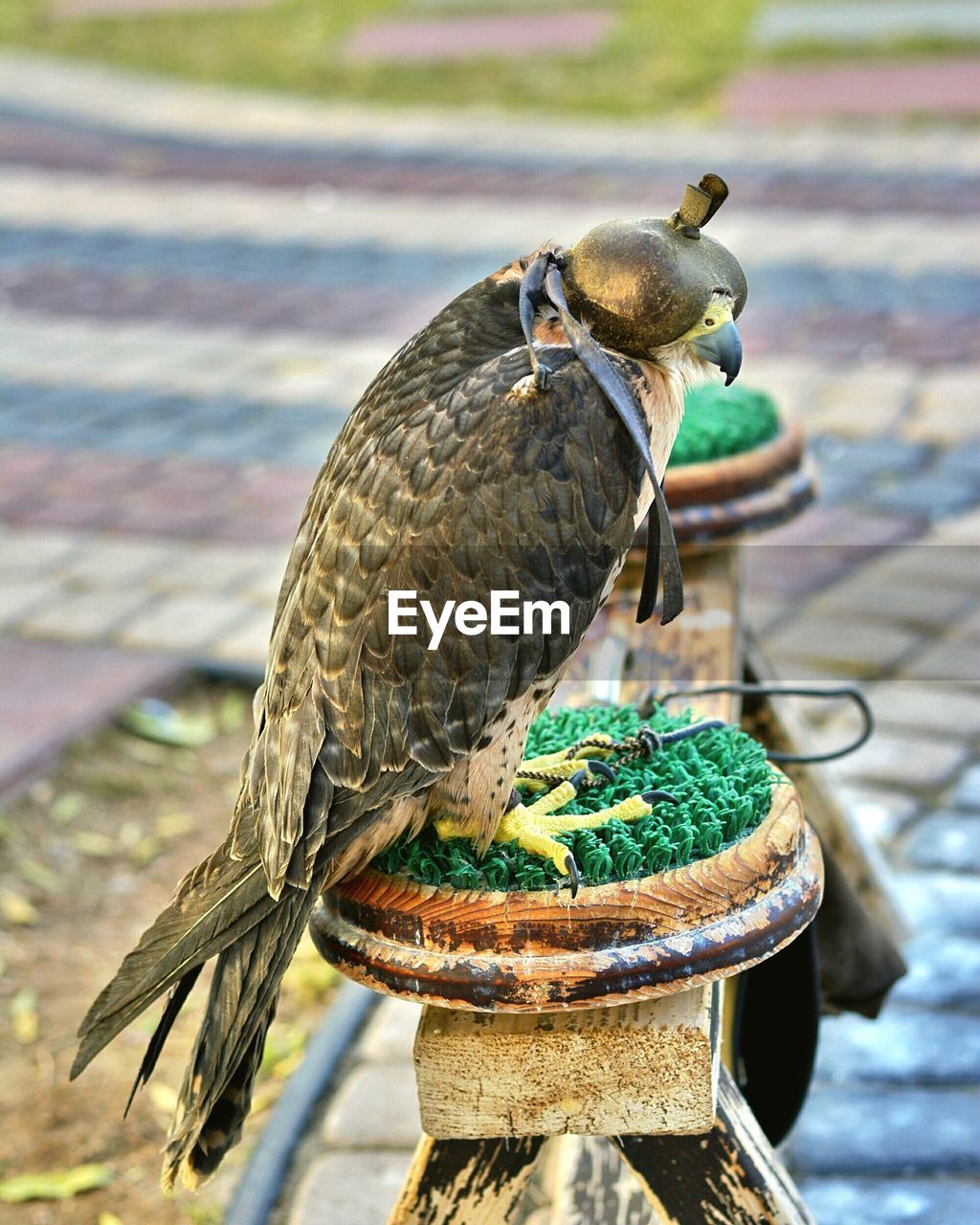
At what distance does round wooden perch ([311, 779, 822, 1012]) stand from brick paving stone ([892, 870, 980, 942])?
5.19 ft

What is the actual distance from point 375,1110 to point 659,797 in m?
1.25

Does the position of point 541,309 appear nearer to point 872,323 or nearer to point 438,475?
point 438,475

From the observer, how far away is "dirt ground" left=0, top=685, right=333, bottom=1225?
8.99ft

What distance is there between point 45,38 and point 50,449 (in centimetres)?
975

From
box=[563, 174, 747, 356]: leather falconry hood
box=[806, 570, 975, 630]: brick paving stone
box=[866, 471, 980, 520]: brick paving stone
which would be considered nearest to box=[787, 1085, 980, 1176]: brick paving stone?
box=[563, 174, 747, 356]: leather falconry hood

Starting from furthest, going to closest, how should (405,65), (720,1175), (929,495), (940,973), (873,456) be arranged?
(405,65)
(873,456)
(929,495)
(940,973)
(720,1175)

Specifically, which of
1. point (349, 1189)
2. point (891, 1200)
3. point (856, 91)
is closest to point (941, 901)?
point (891, 1200)

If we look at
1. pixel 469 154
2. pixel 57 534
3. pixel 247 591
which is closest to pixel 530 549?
pixel 247 591

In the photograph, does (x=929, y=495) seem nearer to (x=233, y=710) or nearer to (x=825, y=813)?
(x=233, y=710)

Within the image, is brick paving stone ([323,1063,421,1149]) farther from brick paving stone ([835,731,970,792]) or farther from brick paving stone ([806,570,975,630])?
brick paving stone ([806,570,975,630])

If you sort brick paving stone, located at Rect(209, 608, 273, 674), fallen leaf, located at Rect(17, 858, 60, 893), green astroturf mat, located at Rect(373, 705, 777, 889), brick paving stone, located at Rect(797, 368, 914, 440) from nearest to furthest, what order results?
green astroturf mat, located at Rect(373, 705, 777, 889) < fallen leaf, located at Rect(17, 858, 60, 893) < brick paving stone, located at Rect(209, 608, 273, 674) < brick paving stone, located at Rect(797, 368, 914, 440)

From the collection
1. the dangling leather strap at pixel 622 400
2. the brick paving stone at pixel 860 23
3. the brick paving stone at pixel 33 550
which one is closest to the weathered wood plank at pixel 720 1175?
the dangling leather strap at pixel 622 400

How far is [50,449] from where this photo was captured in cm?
603

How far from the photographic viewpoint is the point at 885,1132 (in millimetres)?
2645
